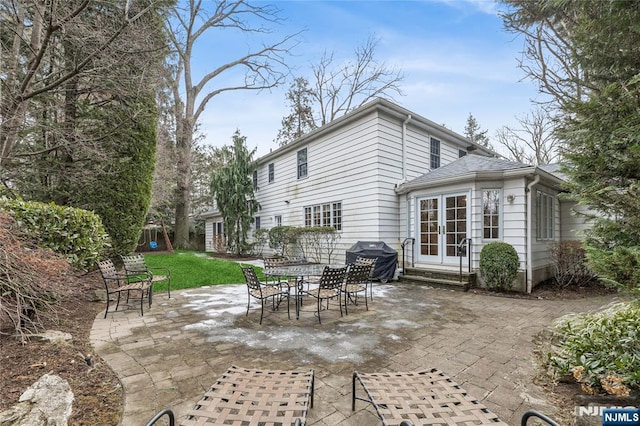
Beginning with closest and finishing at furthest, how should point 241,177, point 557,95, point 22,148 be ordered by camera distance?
1. point 22,148
2. point 557,95
3. point 241,177

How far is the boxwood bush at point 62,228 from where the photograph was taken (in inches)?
166

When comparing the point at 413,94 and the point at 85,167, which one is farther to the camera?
the point at 413,94

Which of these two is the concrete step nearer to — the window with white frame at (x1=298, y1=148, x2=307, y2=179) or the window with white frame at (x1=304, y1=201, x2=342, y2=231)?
the window with white frame at (x1=304, y1=201, x2=342, y2=231)

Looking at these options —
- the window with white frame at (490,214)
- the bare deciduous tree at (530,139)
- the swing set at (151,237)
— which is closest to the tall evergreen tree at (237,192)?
the swing set at (151,237)

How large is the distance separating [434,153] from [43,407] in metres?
11.7

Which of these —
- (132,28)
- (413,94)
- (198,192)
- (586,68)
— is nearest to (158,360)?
(132,28)

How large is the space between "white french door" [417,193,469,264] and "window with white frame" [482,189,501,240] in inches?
17.2

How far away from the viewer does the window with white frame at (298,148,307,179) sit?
41.5ft

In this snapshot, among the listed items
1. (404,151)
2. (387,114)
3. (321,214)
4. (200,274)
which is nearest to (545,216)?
(404,151)

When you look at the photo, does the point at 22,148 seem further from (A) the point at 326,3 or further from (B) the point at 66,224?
(A) the point at 326,3

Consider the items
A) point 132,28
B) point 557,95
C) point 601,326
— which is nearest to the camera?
point 601,326

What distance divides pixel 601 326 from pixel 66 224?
7.24 metres

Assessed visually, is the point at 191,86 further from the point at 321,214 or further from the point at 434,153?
the point at 434,153

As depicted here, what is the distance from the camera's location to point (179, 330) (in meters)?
4.34
